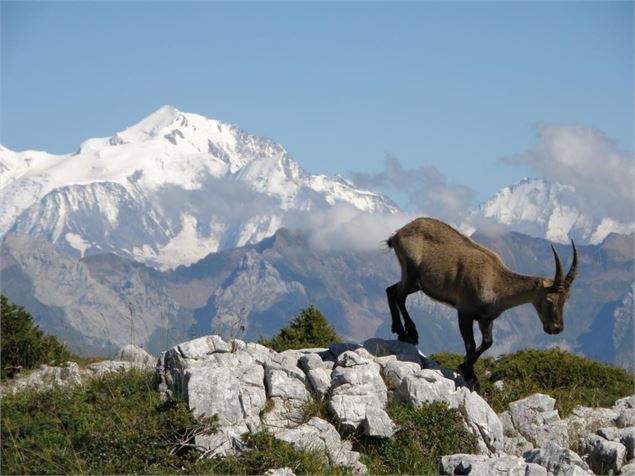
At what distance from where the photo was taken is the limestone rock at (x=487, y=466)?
1382 cm

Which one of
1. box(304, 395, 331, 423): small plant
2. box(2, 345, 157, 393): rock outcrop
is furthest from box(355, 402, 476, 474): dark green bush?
box(2, 345, 157, 393): rock outcrop

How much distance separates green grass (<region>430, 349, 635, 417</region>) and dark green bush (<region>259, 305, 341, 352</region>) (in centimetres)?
282

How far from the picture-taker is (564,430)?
17.7m

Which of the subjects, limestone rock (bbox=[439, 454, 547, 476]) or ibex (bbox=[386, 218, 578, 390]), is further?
ibex (bbox=[386, 218, 578, 390])

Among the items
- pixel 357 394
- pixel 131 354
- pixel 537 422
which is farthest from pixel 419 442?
pixel 131 354

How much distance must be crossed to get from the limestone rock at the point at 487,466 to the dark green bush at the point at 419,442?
94cm

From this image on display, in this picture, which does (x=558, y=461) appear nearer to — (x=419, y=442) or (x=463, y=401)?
(x=419, y=442)

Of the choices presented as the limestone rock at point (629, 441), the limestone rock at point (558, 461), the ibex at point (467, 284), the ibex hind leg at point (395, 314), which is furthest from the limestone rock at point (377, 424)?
the ibex hind leg at point (395, 314)

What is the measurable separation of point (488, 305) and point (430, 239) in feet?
6.40

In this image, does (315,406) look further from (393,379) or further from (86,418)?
(86,418)

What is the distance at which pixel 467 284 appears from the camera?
20.2 m

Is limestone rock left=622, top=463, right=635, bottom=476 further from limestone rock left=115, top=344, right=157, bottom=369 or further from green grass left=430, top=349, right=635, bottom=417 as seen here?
limestone rock left=115, top=344, right=157, bottom=369

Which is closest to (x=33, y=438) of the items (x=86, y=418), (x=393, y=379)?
(x=86, y=418)

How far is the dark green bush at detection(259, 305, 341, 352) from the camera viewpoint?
23578 millimetres
